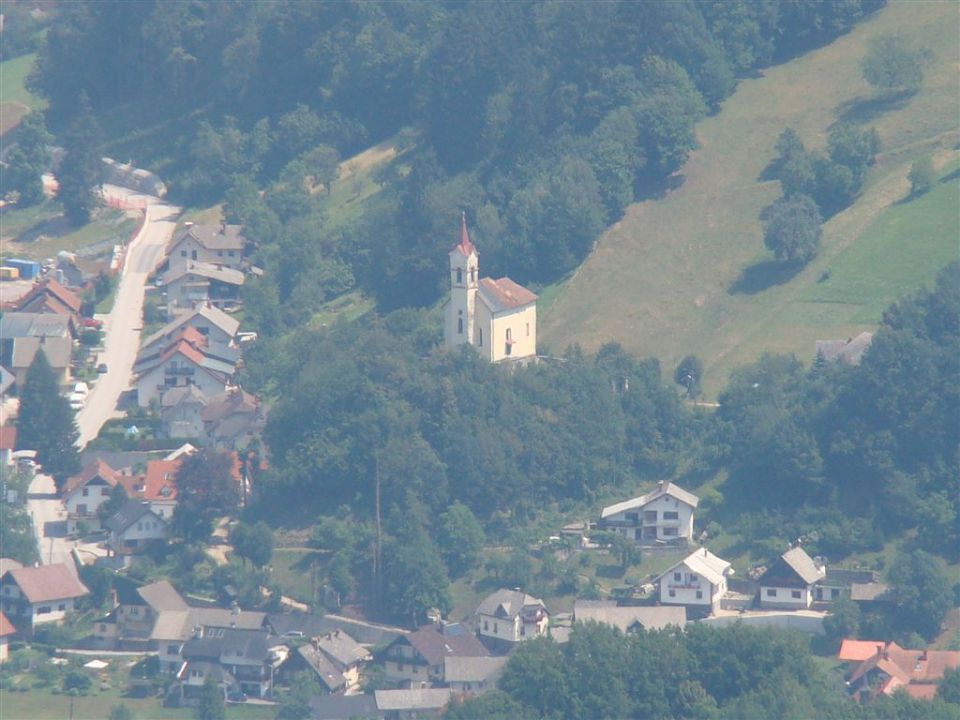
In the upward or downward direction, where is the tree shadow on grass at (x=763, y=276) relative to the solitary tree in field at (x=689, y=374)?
upward

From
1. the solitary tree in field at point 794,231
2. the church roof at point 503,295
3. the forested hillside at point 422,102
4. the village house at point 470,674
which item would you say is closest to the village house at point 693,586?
the village house at point 470,674

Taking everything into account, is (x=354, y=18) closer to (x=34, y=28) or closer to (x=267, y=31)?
(x=267, y=31)

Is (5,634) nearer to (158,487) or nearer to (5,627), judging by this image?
(5,627)

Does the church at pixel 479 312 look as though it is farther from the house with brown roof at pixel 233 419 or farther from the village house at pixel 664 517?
the village house at pixel 664 517

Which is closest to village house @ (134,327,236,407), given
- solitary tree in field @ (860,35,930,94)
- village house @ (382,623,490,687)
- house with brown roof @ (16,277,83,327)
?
house with brown roof @ (16,277,83,327)

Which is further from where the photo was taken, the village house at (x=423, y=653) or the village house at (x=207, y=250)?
the village house at (x=207, y=250)

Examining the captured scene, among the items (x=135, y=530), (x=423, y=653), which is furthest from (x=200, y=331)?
(x=423, y=653)
